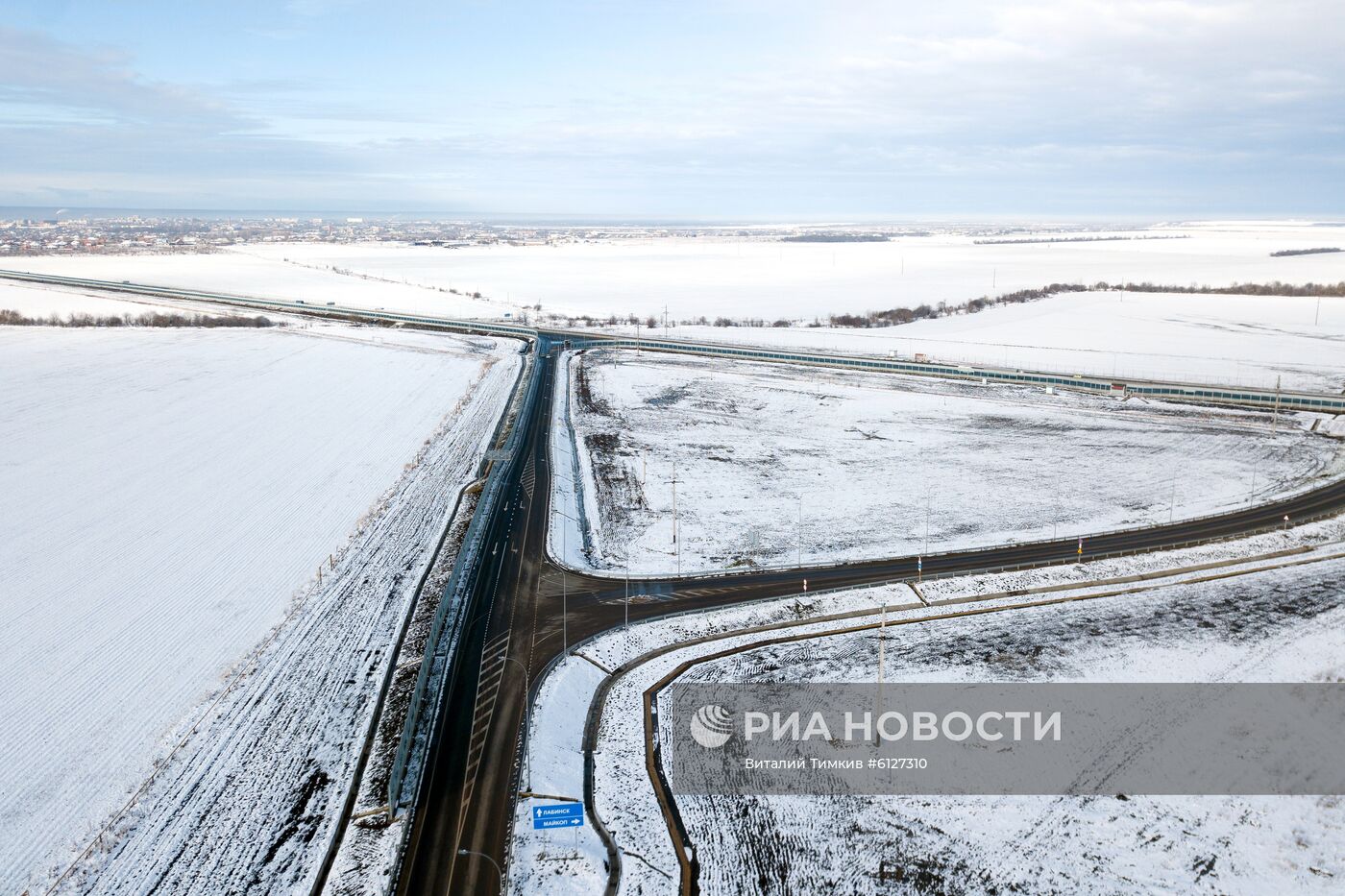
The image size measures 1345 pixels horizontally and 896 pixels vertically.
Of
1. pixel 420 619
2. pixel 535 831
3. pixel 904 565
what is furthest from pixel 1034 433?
pixel 535 831

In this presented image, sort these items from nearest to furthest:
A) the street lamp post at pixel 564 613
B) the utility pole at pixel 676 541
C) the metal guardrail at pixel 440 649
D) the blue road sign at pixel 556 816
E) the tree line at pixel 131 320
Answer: the blue road sign at pixel 556 816
the metal guardrail at pixel 440 649
the street lamp post at pixel 564 613
the utility pole at pixel 676 541
the tree line at pixel 131 320

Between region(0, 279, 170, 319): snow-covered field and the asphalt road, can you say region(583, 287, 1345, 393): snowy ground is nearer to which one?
the asphalt road

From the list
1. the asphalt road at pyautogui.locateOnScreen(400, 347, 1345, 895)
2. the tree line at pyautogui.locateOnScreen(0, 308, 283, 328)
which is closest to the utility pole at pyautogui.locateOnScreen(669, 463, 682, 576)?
the asphalt road at pyautogui.locateOnScreen(400, 347, 1345, 895)

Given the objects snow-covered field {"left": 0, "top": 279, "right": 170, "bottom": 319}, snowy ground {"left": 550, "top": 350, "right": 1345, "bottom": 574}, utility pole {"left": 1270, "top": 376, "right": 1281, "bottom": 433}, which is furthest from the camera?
snow-covered field {"left": 0, "top": 279, "right": 170, "bottom": 319}

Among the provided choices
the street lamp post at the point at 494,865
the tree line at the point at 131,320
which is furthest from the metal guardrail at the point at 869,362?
the street lamp post at the point at 494,865

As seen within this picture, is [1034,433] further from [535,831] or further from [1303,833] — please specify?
[535,831]

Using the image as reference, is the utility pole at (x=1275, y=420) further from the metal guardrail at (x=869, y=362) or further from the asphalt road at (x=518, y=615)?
the asphalt road at (x=518, y=615)
